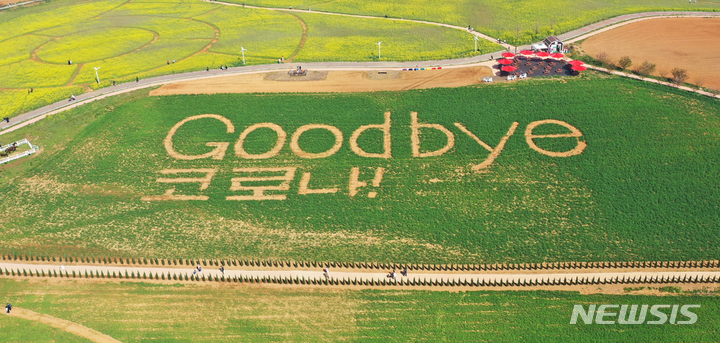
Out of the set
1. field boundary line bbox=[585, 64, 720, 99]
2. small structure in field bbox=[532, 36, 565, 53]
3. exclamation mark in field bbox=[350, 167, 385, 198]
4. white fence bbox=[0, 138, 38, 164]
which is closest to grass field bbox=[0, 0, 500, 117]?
small structure in field bbox=[532, 36, 565, 53]

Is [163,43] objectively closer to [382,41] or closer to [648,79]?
[382,41]

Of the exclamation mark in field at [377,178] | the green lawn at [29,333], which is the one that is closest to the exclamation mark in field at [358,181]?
the exclamation mark in field at [377,178]

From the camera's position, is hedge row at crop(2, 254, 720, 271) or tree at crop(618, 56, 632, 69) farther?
tree at crop(618, 56, 632, 69)

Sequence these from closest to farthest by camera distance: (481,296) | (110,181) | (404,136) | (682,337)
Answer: (682,337) < (481,296) < (110,181) < (404,136)

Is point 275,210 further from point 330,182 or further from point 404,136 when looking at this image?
point 404,136

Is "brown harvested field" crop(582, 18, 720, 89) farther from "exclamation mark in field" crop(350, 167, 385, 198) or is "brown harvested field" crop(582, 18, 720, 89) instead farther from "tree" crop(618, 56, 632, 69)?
"exclamation mark in field" crop(350, 167, 385, 198)

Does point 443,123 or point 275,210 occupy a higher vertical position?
point 443,123

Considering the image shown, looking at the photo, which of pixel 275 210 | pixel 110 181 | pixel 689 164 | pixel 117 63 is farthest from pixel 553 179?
pixel 117 63
